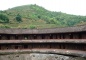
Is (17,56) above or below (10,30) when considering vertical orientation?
below

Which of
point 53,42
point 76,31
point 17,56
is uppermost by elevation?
point 76,31

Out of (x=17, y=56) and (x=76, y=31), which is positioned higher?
(x=76, y=31)

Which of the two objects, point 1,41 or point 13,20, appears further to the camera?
point 13,20

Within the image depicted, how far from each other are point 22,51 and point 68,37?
461 inches

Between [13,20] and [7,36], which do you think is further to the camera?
[13,20]

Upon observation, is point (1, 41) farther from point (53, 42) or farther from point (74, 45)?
point (74, 45)

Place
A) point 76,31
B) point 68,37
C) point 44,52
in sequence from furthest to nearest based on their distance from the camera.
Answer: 1. point 44,52
2. point 68,37
3. point 76,31

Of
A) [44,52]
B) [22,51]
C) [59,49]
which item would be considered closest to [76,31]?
[59,49]

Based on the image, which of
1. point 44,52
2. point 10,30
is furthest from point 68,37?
point 10,30

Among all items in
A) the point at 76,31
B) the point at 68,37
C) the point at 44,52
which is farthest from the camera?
the point at 44,52

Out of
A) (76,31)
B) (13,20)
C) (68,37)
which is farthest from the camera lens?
(13,20)

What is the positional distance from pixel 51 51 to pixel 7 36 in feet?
38.0

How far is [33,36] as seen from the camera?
4831 centimetres

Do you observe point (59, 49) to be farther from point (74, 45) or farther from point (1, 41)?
point (1, 41)
